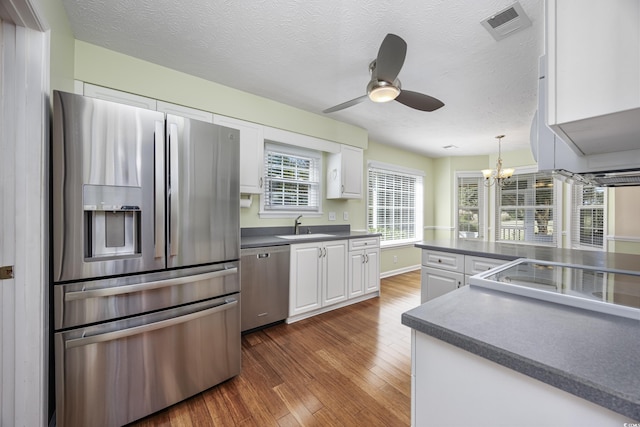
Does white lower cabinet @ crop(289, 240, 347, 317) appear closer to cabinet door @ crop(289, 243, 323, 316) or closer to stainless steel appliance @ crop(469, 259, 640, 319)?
cabinet door @ crop(289, 243, 323, 316)

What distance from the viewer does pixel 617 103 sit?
20.0 inches

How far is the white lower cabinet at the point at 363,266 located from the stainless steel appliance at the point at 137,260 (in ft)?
5.81

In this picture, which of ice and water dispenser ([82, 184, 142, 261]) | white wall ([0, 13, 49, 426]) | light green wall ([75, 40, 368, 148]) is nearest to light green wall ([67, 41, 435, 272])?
light green wall ([75, 40, 368, 148])

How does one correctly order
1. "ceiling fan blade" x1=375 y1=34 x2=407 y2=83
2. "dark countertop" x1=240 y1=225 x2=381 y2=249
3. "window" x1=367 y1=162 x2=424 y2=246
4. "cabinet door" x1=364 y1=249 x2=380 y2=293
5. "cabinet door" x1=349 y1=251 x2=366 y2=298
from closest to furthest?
"ceiling fan blade" x1=375 y1=34 x2=407 y2=83, "dark countertop" x1=240 y1=225 x2=381 y2=249, "cabinet door" x1=349 y1=251 x2=366 y2=298, "cabinet door" x1=364 y1=249 x2=380 y2=293, "window" x1=367 y1=162 x2=424 y2=246

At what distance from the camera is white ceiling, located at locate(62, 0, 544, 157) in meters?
1.63

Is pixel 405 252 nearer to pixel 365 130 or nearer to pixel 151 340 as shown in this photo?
pixel 365 130

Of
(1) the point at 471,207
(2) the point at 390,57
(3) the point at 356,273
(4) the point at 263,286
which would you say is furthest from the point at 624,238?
(4) the point at 263,286

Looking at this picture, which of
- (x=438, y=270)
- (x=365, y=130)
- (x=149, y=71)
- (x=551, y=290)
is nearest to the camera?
(x=551, y=290)

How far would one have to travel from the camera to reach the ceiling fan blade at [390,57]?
Result: 1514 mm

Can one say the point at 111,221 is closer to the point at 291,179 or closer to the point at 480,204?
the point at 291,179

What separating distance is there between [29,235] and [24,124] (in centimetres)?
51

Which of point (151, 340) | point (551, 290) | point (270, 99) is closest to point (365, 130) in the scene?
point (270, 99)

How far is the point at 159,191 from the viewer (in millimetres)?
1529

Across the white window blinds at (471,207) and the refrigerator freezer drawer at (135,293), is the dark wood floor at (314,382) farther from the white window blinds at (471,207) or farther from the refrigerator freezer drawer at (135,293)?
the white window blinds at (471,207)
